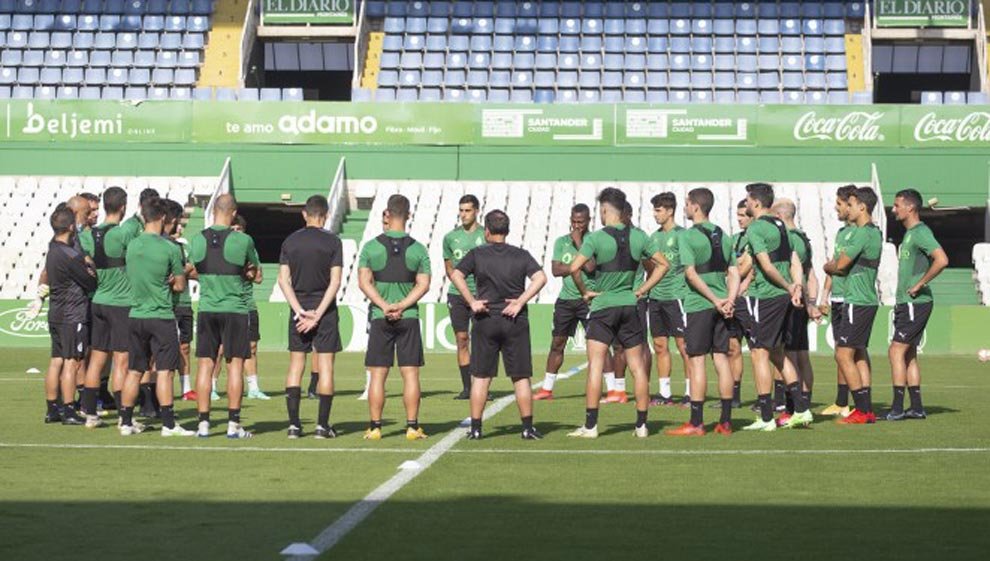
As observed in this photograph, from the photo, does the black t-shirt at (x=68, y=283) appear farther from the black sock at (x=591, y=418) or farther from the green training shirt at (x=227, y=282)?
the black sock at (x=591, y=418)

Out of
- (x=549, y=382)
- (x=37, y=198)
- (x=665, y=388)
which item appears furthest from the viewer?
(x=37, y=198)

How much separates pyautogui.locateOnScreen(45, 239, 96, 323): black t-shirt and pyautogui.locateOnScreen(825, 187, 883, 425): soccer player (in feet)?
22.4

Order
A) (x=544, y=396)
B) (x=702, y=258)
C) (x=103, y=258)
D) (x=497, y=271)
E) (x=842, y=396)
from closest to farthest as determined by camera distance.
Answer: (x=497, y=271) → (x=702, y=258) → (x=103, y=258) → (x=842, y=396) → (x=544, y=396)

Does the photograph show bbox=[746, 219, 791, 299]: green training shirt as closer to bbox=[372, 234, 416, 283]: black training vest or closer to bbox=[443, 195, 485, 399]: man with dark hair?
bbox=[372, 234, 416, 283]: black training vest

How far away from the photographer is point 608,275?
45.4 feet

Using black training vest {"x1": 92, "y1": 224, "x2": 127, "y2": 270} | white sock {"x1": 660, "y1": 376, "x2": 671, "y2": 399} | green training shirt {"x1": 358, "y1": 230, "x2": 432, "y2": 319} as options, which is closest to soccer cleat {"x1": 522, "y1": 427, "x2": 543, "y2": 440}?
green training shirt {"x1": 358, "y1": 230, "x2": 432, "y2": 319}

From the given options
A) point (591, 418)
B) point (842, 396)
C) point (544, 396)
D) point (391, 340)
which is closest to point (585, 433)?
point (591, 418)

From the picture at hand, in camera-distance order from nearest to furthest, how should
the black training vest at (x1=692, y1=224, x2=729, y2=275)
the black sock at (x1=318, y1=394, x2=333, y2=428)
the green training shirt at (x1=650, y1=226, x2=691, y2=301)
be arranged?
the black sock at (x1=318, y1=394, x2=333, y2=428) < the black training vest at (x1=692, y1=224, x2=729, y2=275) < the green training shirt at (x1=650, y1=226, x2=691, y2=301)

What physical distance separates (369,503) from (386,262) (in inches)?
163

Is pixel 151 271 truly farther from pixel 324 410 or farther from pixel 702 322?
pixel 702 322

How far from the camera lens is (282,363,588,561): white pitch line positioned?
8.05 metres

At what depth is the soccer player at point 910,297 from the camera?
1550cm

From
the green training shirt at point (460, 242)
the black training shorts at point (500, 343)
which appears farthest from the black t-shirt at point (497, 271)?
the green training shirt at point (460, 242)

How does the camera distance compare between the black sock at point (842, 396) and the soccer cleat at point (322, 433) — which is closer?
the soccer cleat at point (322, 433)
